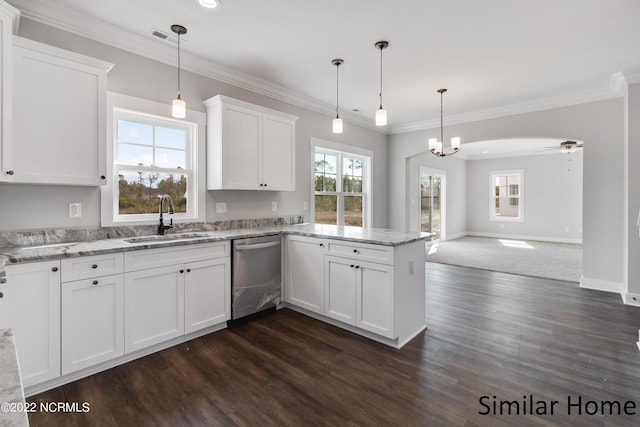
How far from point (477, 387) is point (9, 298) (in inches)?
119

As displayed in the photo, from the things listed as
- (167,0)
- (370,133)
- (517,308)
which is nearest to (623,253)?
(517,308)

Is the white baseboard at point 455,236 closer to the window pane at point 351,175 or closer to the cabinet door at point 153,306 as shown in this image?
the window pane at point 351,175

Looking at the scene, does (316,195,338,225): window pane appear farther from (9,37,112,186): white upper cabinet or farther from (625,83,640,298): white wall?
(625,83,640,298): white wall

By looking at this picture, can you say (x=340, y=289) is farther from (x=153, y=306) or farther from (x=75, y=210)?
(x=75, y=210)

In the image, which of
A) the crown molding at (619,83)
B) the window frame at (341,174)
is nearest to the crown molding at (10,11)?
the window frame at (341,174)

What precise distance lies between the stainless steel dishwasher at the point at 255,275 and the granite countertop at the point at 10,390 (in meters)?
2.26

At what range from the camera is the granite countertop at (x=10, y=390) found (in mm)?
539

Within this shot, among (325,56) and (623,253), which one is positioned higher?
(325,56)

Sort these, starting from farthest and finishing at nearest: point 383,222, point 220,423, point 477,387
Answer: point 383,222 < point 477,387 < point 220,423

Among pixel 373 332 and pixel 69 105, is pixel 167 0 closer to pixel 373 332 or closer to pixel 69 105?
pixel 69 105

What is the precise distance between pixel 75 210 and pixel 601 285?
6236mm

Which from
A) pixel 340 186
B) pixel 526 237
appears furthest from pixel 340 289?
pixel 526 237

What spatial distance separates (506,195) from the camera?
9922 mm

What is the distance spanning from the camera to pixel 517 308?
11.8 ft
